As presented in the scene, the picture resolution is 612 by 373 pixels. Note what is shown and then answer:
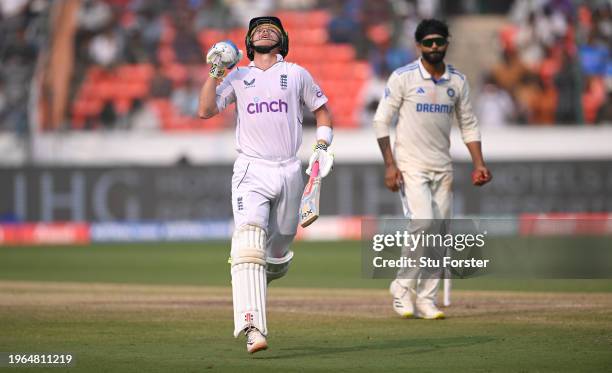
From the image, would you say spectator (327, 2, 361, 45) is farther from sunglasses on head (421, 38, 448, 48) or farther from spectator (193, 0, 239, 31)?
sunglasses on head (421, 38, 448, 48)

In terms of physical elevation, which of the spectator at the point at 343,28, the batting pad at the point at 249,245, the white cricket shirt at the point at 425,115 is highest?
the spectator at the point at 343,28

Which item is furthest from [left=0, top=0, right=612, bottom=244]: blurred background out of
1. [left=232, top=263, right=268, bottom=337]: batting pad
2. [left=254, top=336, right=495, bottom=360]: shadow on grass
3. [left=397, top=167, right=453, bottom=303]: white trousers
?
[left=232, top=263, right=268, bottom=337]: batting pad

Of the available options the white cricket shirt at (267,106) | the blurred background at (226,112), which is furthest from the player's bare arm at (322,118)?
the blurred background at (226,112)

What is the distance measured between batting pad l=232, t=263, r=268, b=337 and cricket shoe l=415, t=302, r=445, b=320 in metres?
2.43

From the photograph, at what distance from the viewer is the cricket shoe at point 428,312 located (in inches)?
356

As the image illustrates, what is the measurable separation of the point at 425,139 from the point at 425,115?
0.60 feet

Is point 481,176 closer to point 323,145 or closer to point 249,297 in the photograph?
point 323,145

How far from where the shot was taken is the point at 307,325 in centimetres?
878

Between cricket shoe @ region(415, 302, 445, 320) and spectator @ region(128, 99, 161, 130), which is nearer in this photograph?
cricket shoe @ region(415, 302, 445, 320)

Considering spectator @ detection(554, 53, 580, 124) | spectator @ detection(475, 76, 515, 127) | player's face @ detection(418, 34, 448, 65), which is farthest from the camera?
spectator @ detection(475, 76, 515, 127)

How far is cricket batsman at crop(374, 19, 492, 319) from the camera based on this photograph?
→ 9.07 metres

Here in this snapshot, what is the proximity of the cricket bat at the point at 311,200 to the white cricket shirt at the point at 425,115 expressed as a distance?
7.08 ft

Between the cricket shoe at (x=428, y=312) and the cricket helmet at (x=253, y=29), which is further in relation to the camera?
the cricket shoe at (x=428, y=312)

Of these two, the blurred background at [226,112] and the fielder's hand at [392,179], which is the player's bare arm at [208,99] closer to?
the fielder's hand at [392,179]
